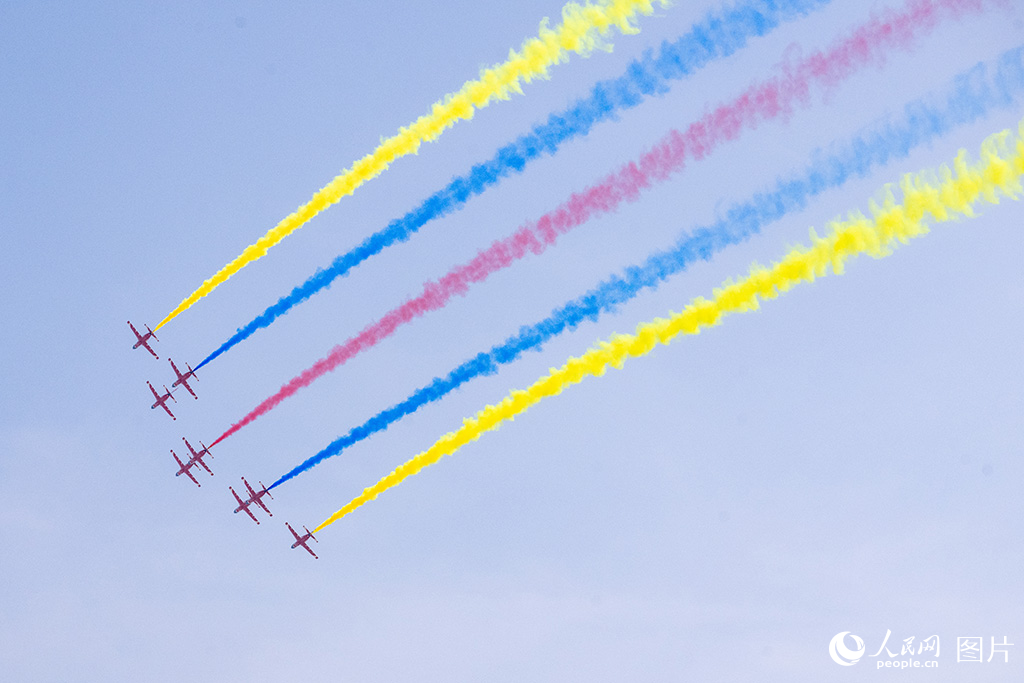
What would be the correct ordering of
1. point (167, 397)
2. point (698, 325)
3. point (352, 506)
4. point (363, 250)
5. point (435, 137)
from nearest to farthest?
point (698, 325), point (435, 137), point (363, 250), point (352, 506), point (167, 397)

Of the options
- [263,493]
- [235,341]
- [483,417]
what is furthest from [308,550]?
[483,417]

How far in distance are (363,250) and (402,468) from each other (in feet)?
22.8

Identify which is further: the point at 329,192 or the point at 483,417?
the point at 329,192

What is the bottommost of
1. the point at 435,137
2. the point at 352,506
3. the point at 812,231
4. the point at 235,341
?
the point at 352,506

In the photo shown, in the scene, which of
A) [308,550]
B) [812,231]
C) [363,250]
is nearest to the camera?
[812,231]

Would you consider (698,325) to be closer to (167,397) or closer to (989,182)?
(989,182)

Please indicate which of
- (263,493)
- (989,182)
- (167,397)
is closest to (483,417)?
(989,182)

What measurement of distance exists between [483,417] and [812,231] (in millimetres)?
10794

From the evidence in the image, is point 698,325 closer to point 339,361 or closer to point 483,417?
point 483,417

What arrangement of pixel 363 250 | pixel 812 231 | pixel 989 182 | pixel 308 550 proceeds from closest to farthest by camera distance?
pixel 989 182
pixel 812 231
pixel 363 250
pixel 308 550

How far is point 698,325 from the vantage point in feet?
68.2

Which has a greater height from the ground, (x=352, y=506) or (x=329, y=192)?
(x=329, y=192)

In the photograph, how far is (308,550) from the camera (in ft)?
120

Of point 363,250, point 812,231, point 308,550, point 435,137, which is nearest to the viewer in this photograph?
point 812,231
